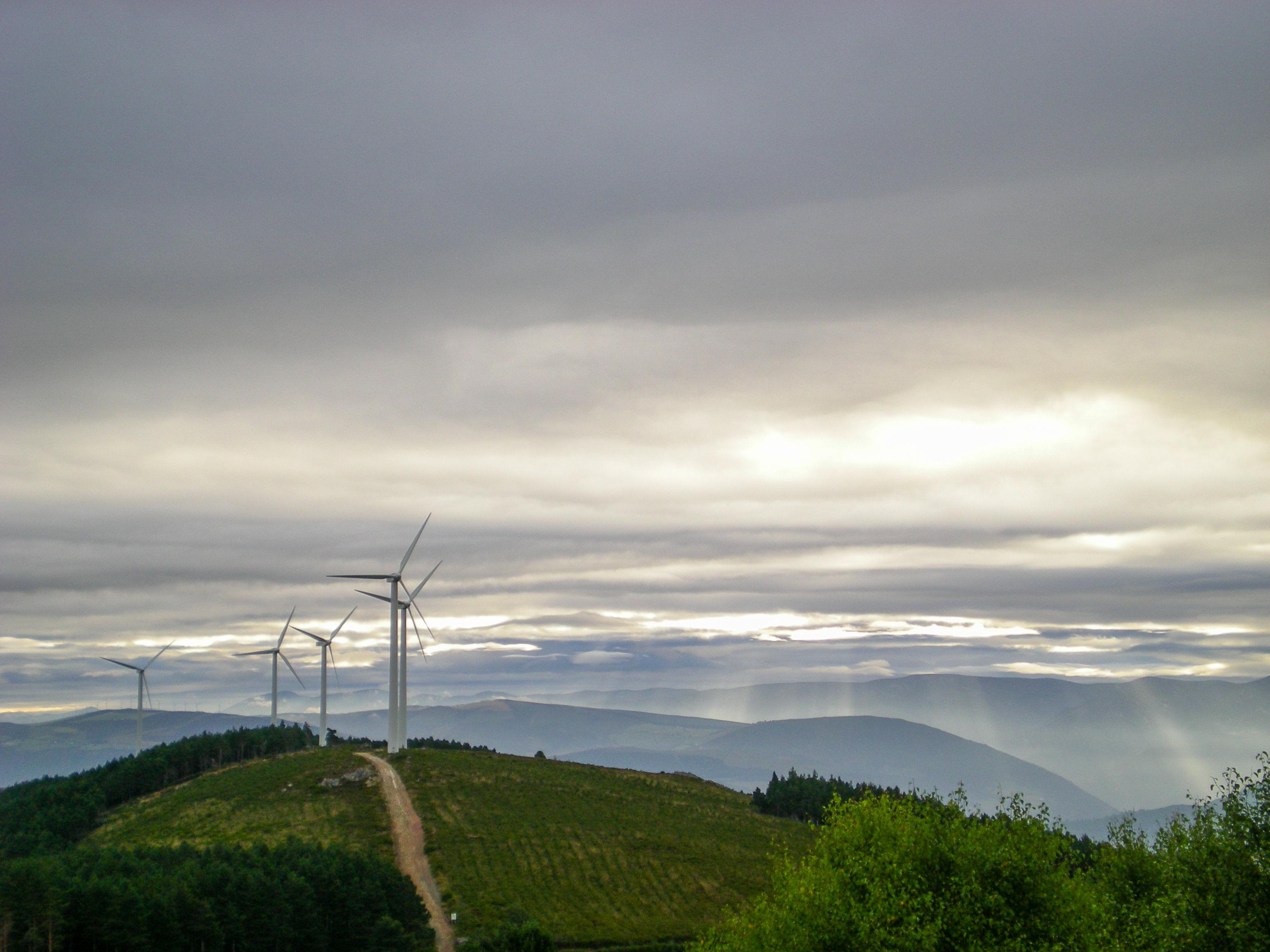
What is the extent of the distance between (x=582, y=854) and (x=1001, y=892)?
108 metres

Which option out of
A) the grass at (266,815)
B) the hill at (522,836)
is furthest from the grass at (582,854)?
the grass at (266,815)

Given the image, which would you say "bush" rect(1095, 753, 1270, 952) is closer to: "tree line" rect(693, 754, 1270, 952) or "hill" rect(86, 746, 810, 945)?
"tree line" rect(693, 754, 1270, 952)

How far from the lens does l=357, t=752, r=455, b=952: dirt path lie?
121625 mm

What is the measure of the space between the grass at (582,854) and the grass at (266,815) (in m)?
9.91

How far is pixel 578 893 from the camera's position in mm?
137875

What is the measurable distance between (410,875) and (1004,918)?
104 metres

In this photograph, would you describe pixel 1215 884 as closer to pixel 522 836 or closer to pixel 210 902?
pixel 210 902

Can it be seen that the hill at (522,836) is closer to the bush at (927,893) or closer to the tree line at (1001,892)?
the bush at (927,893)

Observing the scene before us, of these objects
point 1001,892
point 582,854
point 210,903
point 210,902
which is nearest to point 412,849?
point 582,854

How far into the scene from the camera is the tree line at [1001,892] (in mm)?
51969

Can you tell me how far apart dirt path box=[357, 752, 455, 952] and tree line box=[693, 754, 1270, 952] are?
67042mm

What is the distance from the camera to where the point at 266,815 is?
167 m

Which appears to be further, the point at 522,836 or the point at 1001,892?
the point at 522,836

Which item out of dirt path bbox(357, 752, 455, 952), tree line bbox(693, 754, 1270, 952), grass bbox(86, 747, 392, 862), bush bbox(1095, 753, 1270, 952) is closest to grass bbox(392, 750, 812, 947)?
dirt path bbox(357, 752, 455, 952)
